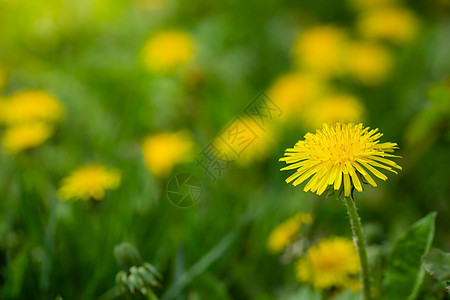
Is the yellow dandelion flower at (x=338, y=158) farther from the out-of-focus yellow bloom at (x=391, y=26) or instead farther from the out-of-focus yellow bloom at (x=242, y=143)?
the out-of-focus yellow bloom at (x=391, y=26)

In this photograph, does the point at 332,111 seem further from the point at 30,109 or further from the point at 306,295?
the point at 30,109

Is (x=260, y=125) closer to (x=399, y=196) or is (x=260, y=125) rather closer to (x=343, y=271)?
(x=399, y=196)

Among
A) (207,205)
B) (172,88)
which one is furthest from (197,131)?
(207,205)

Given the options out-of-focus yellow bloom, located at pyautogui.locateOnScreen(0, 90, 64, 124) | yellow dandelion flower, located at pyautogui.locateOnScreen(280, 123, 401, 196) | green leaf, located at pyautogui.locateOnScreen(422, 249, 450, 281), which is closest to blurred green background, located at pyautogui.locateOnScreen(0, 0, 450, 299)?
out-of-focus yellow bloom, located at pyautogui.locateOnScreen(0, 90, 64, 124)

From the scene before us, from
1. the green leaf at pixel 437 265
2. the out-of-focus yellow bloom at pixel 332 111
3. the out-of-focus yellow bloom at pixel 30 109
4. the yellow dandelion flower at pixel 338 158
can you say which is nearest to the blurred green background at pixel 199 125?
the out-of-focus yellow bloom at pixel 332 111

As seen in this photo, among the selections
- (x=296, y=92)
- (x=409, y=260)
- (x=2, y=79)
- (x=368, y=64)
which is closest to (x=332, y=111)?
(x=296, y=92)

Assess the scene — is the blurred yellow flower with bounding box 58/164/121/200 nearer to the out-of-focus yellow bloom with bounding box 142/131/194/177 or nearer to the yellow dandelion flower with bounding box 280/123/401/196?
the out-of-focus yellow bloom with bounding box 142/131/194/177
